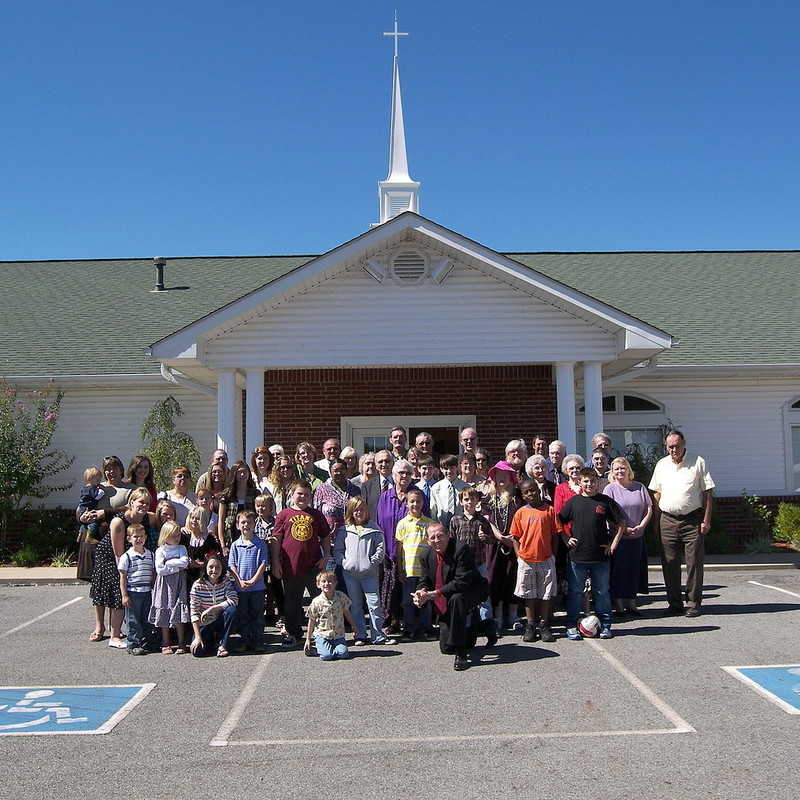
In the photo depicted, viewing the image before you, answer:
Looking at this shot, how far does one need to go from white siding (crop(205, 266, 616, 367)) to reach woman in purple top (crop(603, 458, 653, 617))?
3342 millimetres

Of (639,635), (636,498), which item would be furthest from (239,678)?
(636,498)

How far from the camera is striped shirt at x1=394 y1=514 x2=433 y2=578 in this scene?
728 cm

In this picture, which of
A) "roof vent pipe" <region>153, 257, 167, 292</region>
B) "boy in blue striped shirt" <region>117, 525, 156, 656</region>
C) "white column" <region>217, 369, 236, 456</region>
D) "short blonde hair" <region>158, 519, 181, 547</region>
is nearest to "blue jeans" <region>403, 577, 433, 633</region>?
"short blonde hair" <region>158, 519, 181, 547</region>

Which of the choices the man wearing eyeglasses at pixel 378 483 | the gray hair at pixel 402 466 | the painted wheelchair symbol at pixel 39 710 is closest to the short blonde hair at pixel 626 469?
the gray hair at pixel 402 466

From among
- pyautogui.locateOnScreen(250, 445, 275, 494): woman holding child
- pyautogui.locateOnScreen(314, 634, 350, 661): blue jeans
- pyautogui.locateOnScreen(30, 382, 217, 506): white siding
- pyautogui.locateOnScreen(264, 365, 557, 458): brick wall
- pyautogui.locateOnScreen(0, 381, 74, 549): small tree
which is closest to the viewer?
pyautogui.locateOnScreen(314, 634, 350, 661): blue jeans

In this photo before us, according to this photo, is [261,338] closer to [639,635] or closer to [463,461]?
[463,461]

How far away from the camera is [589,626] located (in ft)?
23.7

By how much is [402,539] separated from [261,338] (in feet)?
15.3

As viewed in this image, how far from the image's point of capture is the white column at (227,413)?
11344 mm

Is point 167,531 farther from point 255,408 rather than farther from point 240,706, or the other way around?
point 255,408

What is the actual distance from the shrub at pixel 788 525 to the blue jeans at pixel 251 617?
921cm

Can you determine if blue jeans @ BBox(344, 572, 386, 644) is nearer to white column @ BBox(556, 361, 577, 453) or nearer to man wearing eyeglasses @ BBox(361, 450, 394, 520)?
man wearing eyeglasses @ BBox(361, 450, 394, 520)

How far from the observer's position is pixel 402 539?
7.39m

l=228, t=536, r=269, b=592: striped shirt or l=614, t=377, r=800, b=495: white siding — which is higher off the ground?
l=614, t=377, r=800, b=495: white siding
